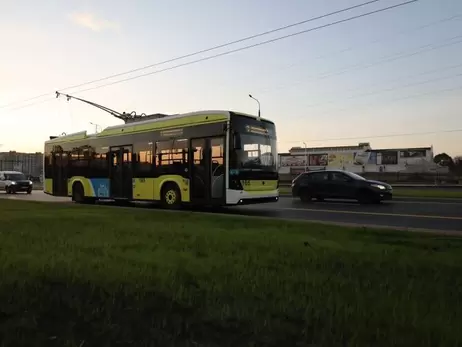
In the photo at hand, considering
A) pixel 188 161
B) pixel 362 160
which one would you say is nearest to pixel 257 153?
pixel 188 161

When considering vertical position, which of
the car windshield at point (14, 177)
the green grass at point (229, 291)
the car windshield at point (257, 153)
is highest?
the car windshield at point (257, 153)

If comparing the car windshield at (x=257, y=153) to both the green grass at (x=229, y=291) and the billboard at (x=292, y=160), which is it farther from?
the billboard at (x=292, y=160)

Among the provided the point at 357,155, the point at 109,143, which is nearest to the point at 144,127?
the point at 109,143

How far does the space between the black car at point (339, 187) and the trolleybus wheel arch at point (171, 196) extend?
762cm

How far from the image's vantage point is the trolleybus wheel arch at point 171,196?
17062mm

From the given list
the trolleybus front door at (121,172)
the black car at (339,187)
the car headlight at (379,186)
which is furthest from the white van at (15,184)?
the car headlight at (379,186)

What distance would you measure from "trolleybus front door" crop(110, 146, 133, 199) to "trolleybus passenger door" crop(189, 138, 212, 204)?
13.1 feet

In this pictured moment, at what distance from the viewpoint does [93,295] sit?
4.62 meters

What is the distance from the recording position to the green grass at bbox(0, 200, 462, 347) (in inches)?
142

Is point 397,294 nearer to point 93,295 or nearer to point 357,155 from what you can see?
point 93,295

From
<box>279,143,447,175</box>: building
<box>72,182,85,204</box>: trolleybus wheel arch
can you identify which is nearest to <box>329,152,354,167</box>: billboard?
<box>279,143,447,175</box>: building

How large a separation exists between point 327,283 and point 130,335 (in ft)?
7.89

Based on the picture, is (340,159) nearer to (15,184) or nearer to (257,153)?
(15,184)

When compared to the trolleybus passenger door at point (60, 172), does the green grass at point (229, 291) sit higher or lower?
lower
